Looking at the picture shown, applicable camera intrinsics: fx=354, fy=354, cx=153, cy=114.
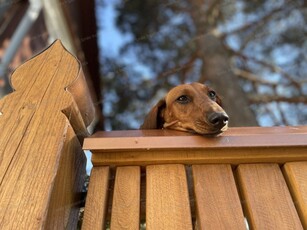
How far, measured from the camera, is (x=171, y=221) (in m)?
0.64

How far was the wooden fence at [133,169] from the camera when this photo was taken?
63 cm

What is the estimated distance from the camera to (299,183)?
706mm

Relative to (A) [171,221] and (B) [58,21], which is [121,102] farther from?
(A) [171,221]

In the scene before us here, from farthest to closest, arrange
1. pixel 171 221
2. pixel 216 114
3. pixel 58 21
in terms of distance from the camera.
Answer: pixel 58 21 < pixel 216 114 < pixel 171 221

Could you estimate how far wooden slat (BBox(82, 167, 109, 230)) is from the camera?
64 centimetres

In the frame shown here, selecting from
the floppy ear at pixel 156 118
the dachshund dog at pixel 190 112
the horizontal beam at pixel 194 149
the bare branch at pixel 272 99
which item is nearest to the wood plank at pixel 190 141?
the horizontal beam at pixel 194 149

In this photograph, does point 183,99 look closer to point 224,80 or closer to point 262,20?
point 224,80

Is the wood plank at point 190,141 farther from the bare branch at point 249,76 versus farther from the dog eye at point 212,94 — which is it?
the bare branch at point 249,76

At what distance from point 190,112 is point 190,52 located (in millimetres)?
2961

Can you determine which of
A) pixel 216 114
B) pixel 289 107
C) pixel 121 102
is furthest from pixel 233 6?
pixel 216 114

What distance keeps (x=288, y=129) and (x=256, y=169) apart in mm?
168

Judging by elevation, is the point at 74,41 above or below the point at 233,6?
below

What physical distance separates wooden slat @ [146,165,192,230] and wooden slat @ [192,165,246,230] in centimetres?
3

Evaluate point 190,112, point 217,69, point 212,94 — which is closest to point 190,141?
point 190,112
